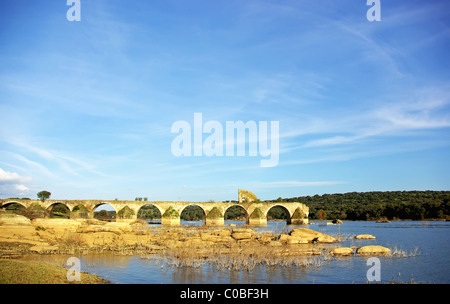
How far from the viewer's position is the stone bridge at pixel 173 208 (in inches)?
2936

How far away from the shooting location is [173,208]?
80.4 metres

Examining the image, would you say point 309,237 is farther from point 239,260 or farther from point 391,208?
point 391,208

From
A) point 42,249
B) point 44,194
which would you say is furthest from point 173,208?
point 42,249

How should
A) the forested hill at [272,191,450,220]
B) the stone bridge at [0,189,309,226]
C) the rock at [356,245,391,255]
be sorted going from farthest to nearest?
the forested hill at [272,191,450,220]
the stone bridge at [0,189,309,226]
the rock at [356,245,391,255]

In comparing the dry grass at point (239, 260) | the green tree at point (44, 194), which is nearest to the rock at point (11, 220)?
the dry grass at point (239, 260)

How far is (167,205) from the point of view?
3182 inches

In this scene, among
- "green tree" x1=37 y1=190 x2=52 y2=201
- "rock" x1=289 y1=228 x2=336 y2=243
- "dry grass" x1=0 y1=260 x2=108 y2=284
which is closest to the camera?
"dry grass" x1=0 y1=260 x2=108 y2=284

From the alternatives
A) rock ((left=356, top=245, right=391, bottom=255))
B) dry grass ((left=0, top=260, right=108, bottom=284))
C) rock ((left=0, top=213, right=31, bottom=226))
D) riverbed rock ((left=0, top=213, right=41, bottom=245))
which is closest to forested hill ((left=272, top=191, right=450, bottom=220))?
rock ((left=356, top=245, right=391, bottom=255))

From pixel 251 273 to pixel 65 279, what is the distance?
8.44m

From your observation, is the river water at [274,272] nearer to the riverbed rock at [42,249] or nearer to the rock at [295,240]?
the riverbed rock at [42,249]

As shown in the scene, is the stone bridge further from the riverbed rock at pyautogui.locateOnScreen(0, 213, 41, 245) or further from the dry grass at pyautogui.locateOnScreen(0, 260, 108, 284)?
the dry grass at pyautogui.locateOnScreen(0, 260, 108, 284)

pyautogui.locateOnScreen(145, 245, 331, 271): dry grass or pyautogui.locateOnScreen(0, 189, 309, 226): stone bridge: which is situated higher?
pyautogui.locateOnScreen(145, 245, 331, 271): dry grass

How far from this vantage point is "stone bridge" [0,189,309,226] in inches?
2936
